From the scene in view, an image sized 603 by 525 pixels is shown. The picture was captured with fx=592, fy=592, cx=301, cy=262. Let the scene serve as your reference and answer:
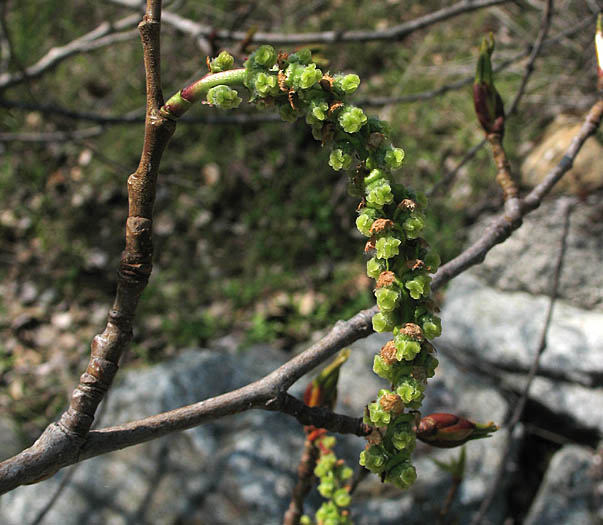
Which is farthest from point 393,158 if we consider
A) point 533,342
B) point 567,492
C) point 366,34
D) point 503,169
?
point 533,342

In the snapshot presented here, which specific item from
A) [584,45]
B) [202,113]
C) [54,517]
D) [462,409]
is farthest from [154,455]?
[584,45]

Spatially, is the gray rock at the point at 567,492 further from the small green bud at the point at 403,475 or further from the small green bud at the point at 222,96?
the small green bud at the point at 222,96

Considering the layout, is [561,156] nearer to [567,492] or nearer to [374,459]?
[567,492]

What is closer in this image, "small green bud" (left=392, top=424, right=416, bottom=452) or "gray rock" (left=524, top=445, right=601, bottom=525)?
"small green bud" (left=392, top=424, right=416, bottom=452)

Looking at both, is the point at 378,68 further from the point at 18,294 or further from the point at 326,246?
the point at 18,294

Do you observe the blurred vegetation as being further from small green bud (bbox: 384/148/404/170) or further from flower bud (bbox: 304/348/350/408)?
small green bud (bbox: 384/148/404/170)

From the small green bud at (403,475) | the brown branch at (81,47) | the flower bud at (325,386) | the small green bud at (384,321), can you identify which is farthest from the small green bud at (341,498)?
the brown branch at (81,47)

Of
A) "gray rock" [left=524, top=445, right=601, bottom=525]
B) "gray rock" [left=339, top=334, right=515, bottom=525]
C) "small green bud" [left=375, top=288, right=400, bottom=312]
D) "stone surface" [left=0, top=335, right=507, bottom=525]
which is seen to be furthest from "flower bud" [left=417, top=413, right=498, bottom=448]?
"gray rock" [left=524, top=445, right=601, bottom=525]
